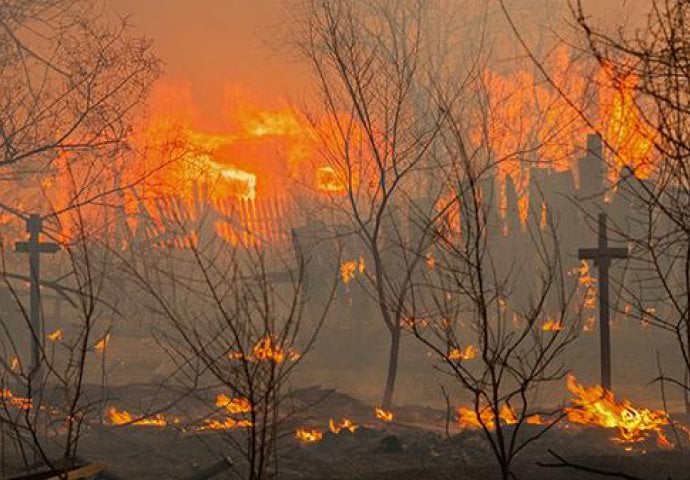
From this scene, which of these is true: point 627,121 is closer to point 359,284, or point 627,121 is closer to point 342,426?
point 342,426

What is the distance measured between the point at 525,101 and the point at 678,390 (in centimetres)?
2533

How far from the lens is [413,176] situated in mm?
48375

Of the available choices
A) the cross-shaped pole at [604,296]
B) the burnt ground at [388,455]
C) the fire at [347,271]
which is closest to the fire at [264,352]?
the burnt ground at [388,455]

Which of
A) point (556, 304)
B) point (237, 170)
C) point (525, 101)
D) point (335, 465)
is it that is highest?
point (525, 101)

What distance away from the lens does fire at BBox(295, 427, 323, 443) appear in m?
15.6

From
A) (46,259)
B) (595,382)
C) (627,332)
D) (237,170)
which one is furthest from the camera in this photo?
(237,170)

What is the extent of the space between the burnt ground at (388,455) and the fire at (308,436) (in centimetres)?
16

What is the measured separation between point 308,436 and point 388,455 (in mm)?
2113

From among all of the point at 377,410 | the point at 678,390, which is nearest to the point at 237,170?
the point at 678,390

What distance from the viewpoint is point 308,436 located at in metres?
15.9

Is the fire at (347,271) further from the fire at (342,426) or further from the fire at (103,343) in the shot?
the fire at (342,426)

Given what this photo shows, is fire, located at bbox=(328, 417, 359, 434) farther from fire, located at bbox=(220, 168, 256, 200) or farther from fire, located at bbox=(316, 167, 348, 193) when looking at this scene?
fire, located at bbox=(220, 168, 256, 200)

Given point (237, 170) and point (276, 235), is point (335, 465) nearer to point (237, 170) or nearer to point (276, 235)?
point (276, 235)

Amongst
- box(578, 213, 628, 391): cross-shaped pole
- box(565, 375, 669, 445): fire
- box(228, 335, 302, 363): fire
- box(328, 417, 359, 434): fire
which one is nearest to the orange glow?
box(578, 213, 628, 391): cross-shaped pole
